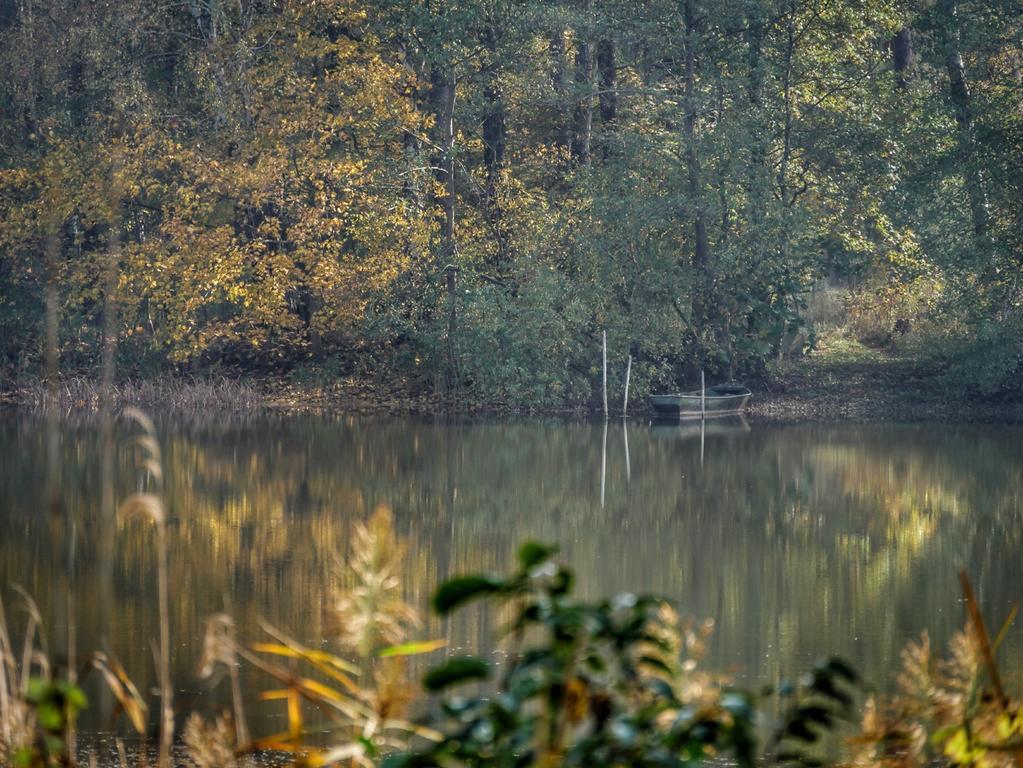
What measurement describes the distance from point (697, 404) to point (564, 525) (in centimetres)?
1447

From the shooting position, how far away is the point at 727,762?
749 cm

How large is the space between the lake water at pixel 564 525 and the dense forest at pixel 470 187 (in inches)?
212

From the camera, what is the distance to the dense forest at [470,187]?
32.2 metres

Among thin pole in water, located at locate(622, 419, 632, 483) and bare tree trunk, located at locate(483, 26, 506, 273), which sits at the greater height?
bare tree trunk, located at locate(483, 26, 506, 273)

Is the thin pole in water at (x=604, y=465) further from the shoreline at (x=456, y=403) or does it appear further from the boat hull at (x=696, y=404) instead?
the shoreline at (x=456, y=403)

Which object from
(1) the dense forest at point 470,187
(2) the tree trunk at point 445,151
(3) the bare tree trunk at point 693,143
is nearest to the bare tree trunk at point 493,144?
(1) the dense forest at point 470,187

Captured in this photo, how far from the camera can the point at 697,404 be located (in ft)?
100

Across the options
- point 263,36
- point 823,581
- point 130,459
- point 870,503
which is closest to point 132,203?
point 263,36

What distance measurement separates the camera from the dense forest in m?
32.2

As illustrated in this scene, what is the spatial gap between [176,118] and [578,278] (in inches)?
354

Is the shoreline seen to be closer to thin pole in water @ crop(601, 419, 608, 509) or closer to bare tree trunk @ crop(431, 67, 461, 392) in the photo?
bare tree trunk @ crop(431, 67, 461, 392)

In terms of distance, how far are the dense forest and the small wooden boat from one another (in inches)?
68.6

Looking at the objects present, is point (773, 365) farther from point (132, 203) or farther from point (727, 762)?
point (727, 762)

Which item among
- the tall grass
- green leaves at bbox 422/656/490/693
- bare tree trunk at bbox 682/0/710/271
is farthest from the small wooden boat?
green leaves at bbox 422/656/490/693
